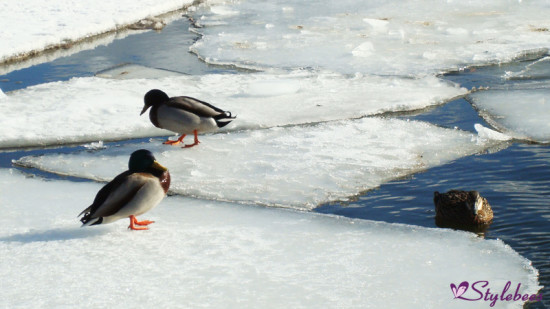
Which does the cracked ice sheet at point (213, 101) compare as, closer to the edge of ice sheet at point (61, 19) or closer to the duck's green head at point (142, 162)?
the edge of ice sheet at point (61, 19)

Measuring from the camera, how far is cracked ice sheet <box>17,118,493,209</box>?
5617mm

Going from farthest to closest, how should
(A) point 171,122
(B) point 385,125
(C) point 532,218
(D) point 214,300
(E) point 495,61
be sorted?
(E) point 495,61 < (B) point 385,125 < (A) point 171,122 < (C) point 532,218 < (D) point 214,300

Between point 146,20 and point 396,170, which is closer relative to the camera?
point 396,170

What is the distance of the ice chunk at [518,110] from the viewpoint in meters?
6.75

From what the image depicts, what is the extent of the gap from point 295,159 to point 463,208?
1607 mm

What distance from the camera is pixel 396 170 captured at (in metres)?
5.94

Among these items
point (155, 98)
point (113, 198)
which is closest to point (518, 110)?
point (155, 98)

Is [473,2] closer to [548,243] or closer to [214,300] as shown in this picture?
[548,243]

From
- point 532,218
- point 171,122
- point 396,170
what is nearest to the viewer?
point 532,218

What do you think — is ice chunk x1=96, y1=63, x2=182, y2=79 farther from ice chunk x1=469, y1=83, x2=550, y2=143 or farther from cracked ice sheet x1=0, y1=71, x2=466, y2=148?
ice chunk x1=469, y1=83, x2=550, y2=143

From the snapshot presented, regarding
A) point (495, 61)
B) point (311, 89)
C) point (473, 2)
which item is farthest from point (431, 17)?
point (311, 89)

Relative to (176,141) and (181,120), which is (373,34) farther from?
(181,120)

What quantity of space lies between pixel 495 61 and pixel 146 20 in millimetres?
5310

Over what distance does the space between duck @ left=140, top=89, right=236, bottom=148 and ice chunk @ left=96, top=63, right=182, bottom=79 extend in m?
2.51
